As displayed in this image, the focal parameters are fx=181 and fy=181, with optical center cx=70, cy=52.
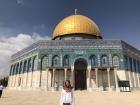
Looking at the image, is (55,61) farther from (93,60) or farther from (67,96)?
(67,96)

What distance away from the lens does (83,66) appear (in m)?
29.9

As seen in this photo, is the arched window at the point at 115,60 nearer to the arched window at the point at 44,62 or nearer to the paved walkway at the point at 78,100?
the arched window at the point at 44,62

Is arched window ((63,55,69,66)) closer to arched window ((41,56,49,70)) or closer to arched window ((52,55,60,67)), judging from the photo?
arched window ((52,55,60,67))

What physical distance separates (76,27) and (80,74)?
385 inches

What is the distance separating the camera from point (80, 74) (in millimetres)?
29594

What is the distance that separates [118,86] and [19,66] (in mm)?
20328

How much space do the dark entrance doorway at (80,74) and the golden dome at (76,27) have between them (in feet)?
23.1

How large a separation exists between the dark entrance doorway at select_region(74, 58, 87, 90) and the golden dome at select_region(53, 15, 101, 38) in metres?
7.05

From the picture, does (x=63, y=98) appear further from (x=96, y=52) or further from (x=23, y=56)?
(x=23, y=56)

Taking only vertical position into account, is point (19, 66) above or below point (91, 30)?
below

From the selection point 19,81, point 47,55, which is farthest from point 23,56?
point 47,55

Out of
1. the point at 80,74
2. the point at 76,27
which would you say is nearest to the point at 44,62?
the point at 80,74

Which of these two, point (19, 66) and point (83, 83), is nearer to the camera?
point (83, 83)

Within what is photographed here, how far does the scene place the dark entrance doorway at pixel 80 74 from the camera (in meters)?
29.3
